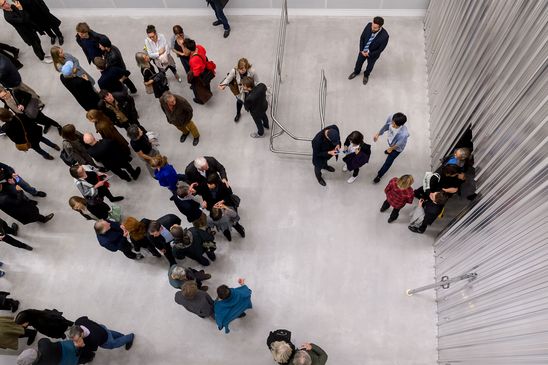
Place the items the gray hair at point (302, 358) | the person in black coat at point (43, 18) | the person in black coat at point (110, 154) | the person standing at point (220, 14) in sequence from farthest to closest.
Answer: the person standing at point (220, 14) → the person in black coat at point (43, 18) → the person in black coat at point (110, 154) → the gray hair at point (302, 358)

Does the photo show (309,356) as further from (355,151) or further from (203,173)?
(355,151)

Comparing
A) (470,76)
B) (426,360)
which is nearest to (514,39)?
(470,76)

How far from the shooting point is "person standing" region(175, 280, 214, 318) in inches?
194

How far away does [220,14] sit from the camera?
835 centimetres

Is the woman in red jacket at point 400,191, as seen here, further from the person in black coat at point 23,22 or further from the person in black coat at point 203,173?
the person in black coat at point 23,22

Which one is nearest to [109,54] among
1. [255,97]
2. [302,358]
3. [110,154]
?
[110,154]

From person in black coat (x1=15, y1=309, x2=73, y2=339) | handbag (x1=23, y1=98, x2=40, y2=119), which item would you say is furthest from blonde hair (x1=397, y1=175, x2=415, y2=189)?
handbag (x1=23, y1=98, x2=40, y2=119)

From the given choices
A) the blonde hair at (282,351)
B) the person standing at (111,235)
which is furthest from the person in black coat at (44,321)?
the blonde hair at (282,351)

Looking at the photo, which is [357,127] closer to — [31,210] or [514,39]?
[514,39]

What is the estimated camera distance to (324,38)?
850 cm

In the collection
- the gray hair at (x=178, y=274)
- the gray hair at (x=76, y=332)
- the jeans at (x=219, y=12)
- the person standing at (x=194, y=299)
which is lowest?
the gray hair at (x=76, y=332)

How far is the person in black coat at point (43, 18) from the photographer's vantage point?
8.04 m

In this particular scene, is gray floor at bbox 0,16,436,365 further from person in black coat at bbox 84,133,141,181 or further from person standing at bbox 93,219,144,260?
person standing at bbox 93,219,144,260

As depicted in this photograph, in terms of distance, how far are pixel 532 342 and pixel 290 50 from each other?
6.65 m
